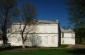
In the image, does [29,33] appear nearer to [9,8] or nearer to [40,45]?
[40,45]

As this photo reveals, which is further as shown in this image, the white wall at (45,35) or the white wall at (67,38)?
the white wall at (67,38)

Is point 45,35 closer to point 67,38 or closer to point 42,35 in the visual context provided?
point 42,35

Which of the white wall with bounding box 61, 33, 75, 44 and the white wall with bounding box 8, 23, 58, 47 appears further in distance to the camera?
the white wall with bounding box 61, 33, 75, 44

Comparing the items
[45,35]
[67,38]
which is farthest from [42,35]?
[67,38]

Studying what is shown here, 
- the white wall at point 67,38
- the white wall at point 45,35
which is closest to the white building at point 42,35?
the white wall at point 45,35

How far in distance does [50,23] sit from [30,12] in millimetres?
8622

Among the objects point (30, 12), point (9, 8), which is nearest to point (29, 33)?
point (30, 12)

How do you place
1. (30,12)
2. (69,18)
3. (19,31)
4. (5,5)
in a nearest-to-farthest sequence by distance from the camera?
(69,18)
(5,5)
(30,12)
(19,31)

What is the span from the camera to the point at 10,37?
230ft

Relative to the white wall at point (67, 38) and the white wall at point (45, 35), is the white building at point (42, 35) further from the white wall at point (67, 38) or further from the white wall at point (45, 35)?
the white wall at point (67, 38)

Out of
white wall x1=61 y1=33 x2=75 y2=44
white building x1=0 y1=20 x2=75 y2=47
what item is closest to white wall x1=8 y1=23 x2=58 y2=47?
white building x1=0 y1=20 x2=75 y2=47

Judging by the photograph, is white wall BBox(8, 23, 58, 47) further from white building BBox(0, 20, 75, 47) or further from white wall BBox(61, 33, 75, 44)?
white wall BBox(61, 33, 75, 44)

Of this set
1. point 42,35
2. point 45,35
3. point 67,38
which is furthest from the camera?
point 67,38

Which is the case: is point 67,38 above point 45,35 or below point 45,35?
below
